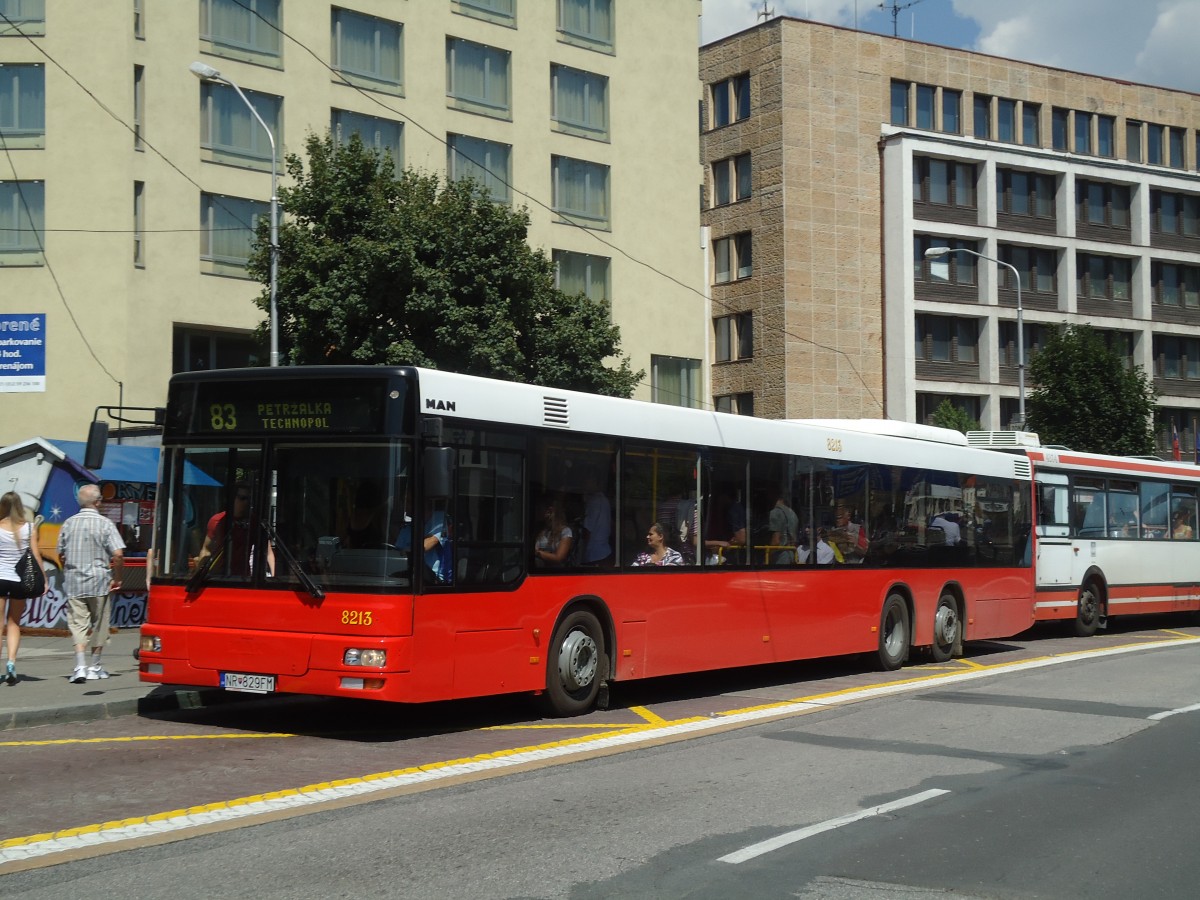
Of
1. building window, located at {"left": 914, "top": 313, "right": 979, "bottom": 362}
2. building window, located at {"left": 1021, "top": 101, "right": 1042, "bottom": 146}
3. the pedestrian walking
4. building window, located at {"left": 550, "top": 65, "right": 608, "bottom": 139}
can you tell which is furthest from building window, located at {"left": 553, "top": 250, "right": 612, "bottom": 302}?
the pedestrian walking

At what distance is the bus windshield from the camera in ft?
33.8

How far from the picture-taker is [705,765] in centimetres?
966

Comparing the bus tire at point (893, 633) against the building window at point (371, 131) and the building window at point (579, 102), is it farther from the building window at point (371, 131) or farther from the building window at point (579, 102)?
the building window at point (579, 102)

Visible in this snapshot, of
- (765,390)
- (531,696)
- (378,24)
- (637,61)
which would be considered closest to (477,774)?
(531,696)

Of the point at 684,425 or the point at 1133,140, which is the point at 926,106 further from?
the point at 684,425

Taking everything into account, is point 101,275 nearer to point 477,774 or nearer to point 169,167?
point 169,167

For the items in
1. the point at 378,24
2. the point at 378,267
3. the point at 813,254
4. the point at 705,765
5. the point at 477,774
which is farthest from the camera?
the point at 813,254

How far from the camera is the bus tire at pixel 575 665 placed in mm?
11820

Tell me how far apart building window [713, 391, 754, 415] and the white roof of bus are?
38.5 m

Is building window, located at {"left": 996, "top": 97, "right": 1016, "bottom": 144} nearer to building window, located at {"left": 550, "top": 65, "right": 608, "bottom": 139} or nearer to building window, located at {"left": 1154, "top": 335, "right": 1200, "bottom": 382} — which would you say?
building window, located at {"left": 1154, "top": 335, "right": 1200, "bottom": 382}

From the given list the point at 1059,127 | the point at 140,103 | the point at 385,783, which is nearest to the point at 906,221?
the point at 1059,127

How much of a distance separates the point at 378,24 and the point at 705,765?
108 feet

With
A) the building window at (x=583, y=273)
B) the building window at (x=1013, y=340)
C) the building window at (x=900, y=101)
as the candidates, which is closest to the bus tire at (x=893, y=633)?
the building window at (x=583, y=273)

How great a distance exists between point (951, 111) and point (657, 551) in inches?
2030
